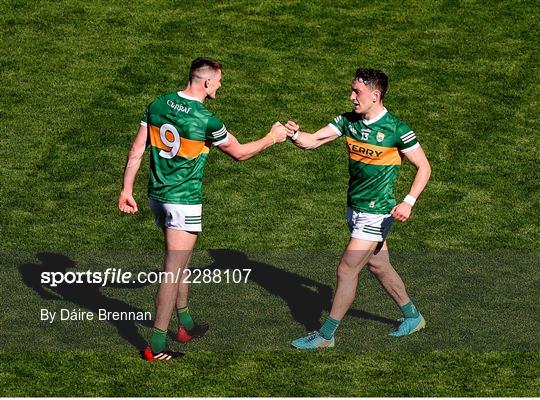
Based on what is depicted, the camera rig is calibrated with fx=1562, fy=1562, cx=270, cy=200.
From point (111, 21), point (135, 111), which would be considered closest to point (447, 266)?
point (135, 111)

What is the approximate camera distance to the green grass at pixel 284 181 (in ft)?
49.1

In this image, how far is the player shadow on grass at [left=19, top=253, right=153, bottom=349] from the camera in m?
16.0

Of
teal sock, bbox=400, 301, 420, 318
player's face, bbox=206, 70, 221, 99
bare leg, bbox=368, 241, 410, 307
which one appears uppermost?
player's face, bbox=206, 70, 221, 99

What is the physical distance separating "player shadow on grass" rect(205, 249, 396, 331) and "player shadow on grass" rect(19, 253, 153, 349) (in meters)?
1.23

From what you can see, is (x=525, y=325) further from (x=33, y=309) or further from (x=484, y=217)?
(x=33, y=309)

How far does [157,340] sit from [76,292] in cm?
206

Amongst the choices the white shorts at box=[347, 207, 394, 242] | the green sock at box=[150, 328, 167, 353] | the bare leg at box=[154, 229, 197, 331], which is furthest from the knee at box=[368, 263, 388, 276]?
the green sock at box=[150, 328, 167, 353]

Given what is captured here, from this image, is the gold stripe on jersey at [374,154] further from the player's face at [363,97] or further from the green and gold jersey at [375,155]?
the player's face at [363,97]

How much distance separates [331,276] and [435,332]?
6.15 feet

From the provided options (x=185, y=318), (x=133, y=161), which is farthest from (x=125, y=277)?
(x=133, y=161)

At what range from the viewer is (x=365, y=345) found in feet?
50.9

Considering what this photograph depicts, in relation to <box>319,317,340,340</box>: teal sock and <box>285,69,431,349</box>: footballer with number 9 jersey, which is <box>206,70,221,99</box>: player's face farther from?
<box>319,317,340,340</box>: teal sock

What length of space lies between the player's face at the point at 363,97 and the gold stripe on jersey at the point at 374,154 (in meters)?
0.35

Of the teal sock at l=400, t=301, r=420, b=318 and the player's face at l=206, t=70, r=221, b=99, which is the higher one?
the player's face at l=206, t=70, r=221, b=99
